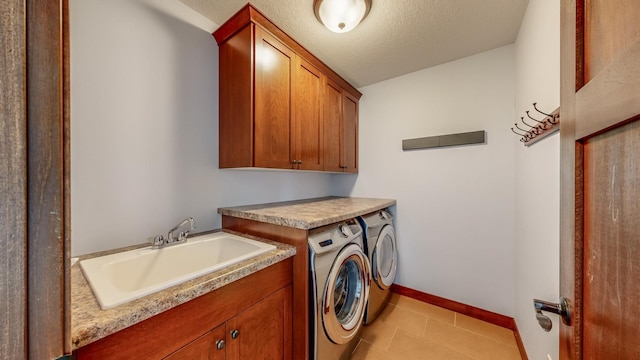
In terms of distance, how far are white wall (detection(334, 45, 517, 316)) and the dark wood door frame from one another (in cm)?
235

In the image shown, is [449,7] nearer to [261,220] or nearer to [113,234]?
[261,220]

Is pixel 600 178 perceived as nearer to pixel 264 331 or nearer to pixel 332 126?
pixel 264 331

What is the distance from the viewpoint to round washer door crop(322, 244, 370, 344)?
4.04 feet

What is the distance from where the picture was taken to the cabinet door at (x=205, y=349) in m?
0.77

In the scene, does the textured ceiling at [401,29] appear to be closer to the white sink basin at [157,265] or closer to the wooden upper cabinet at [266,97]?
the wooden upper cabinet at [266,97]

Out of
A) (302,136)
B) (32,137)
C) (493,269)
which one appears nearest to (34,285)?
(32,137)

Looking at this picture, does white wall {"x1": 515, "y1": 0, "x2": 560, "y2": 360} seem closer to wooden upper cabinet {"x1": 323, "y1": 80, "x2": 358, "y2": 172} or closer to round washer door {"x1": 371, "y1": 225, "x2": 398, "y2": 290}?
round washer door {"x1": 371, "y1": 225, "x2": 398, "y2": 290}

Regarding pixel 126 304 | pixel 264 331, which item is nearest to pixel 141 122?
pixel 126 304

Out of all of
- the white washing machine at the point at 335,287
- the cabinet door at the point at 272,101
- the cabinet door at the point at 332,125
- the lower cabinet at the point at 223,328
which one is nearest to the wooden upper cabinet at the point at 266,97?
the cabinet door at the point at 272,101

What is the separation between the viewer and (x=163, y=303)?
0.71 meters

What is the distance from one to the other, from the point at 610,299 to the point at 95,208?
6.11ft

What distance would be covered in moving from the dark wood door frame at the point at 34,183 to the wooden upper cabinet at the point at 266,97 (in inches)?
43.0

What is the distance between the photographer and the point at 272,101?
156 centimetres

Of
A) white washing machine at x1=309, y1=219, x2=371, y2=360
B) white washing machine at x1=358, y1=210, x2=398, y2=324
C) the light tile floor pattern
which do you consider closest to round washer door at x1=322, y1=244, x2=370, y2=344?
white washing machine at x1=309, y1=219, x2=371, y2=360
